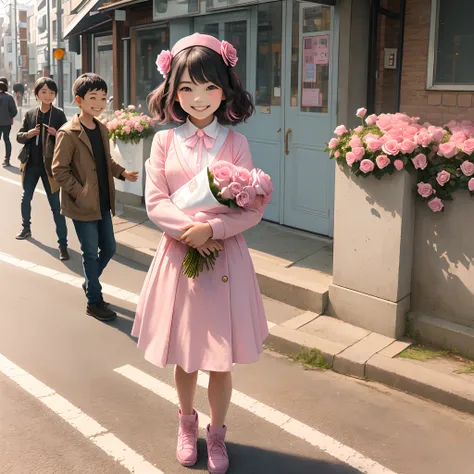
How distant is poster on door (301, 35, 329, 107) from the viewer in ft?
23.5

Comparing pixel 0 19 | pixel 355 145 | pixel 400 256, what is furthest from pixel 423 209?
pixel 0 19

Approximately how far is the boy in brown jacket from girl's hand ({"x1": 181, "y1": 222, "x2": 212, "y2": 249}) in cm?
245

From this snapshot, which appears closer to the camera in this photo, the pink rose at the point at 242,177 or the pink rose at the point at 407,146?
the pink rose at the point at 242,177

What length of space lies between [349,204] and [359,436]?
2.01 metres

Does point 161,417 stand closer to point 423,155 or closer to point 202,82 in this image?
point 202,82

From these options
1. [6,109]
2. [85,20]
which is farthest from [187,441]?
[6,109]

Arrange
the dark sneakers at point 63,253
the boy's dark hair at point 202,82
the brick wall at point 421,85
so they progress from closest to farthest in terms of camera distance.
Result: the boy's dark hair at point 202,82
the brick wall at point 421,85
the dark sneakers at point 63,253

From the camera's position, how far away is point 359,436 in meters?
3.84

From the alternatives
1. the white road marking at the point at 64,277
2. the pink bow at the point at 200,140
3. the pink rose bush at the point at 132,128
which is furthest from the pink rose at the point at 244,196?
the pink rose bush at the point at 132,128

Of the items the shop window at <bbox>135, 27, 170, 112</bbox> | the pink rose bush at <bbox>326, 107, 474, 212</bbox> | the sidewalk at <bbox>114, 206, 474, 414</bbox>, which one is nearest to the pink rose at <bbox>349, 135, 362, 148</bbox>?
the pink rose bush at <bbox>326, 107, 474, 212</bbox>

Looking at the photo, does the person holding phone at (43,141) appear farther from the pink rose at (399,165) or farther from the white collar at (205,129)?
the white collar at (205,129)

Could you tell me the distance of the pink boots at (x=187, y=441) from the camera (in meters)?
3.49

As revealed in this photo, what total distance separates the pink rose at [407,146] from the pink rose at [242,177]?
198cm

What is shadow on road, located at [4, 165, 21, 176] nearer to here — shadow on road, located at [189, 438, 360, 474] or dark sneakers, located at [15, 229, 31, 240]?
dark sneakers, located at [15, 229, 31, 240]
